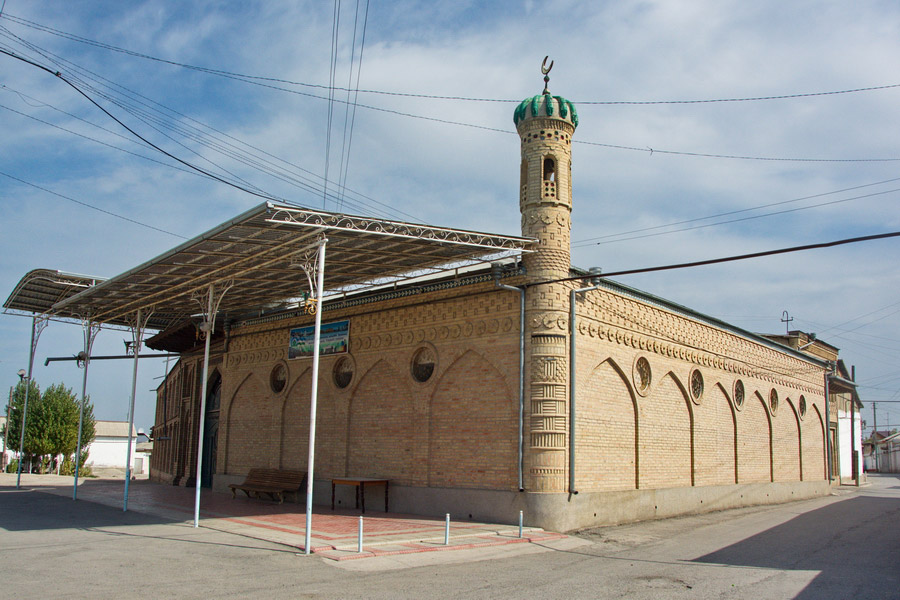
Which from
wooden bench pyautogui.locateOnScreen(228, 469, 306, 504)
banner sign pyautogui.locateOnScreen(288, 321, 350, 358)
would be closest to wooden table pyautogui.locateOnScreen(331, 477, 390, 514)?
wooden bench pyautogui.locateOnScreen(228, 469, 306, 504)

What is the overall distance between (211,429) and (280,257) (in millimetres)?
13970

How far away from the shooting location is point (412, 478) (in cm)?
A: 1806

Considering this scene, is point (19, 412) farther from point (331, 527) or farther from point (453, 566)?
point (453, 566)

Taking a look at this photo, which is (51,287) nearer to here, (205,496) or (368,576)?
(205,496)

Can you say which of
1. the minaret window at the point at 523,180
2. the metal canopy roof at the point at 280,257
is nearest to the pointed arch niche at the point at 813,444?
the minaret window at the point at 523,180

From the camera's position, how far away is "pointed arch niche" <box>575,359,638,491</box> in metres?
16.6

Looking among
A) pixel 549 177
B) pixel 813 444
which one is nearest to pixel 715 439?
pixel 549 177

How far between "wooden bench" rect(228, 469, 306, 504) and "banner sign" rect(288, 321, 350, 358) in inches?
137

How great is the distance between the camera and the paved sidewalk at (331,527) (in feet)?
41.7

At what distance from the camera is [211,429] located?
26.7 metres

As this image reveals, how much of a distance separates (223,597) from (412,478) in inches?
372

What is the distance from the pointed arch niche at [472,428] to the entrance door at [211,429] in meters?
11.5

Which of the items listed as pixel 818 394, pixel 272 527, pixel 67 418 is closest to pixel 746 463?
pixel 818 394

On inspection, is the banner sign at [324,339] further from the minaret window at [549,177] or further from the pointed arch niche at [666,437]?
the pointed arch niche at [666,437]
